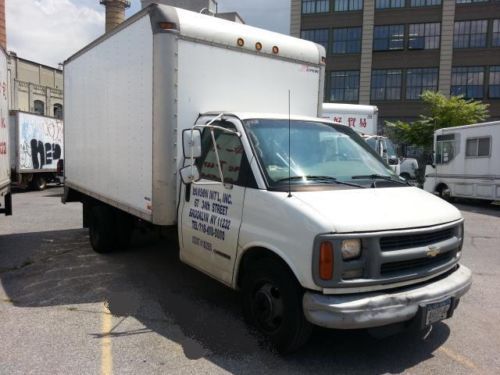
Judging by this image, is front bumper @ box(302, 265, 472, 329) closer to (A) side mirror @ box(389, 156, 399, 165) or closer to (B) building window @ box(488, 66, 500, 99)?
(A) side mirror @ box(389, 156, 399, 165)

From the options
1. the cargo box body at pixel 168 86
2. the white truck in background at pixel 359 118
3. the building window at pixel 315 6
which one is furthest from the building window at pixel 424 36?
the cargo box body at pixel 168 86

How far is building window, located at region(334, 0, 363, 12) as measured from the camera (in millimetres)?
47062

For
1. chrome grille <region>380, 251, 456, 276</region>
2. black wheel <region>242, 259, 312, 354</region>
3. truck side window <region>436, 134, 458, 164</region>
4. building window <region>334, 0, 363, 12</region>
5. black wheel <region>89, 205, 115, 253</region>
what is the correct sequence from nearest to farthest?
chrome grille <region>380, 251, 456, 276</region>, black wheel <region>242, 259, 312, 354</region>, black wheel <region>89, 205, 115, 253</region>, truck side window <region>436, 134, 458, 164</region>, building window <region>334, 0, 363, 12</region>

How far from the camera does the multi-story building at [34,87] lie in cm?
4862

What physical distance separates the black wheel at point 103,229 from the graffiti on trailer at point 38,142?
13965mm

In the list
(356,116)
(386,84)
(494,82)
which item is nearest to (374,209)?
(356,116)

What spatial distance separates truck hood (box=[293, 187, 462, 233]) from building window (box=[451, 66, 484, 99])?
146ft

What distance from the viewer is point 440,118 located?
35312mm

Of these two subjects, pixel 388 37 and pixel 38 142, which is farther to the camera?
pixel 388 37

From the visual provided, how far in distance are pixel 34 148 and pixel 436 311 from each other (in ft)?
66.7

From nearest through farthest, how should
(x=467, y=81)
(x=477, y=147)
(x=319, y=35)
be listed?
(x=477, y=147) < (x=467, y=81) < (x=319, y=35)

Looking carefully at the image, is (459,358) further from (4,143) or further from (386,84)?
(386,84)

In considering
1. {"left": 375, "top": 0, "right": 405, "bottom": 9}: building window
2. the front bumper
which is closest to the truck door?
the front bumper

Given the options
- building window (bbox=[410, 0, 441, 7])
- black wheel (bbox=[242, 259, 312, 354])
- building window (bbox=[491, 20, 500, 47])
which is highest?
building window (bbox=[410, 0, 441, 7])
